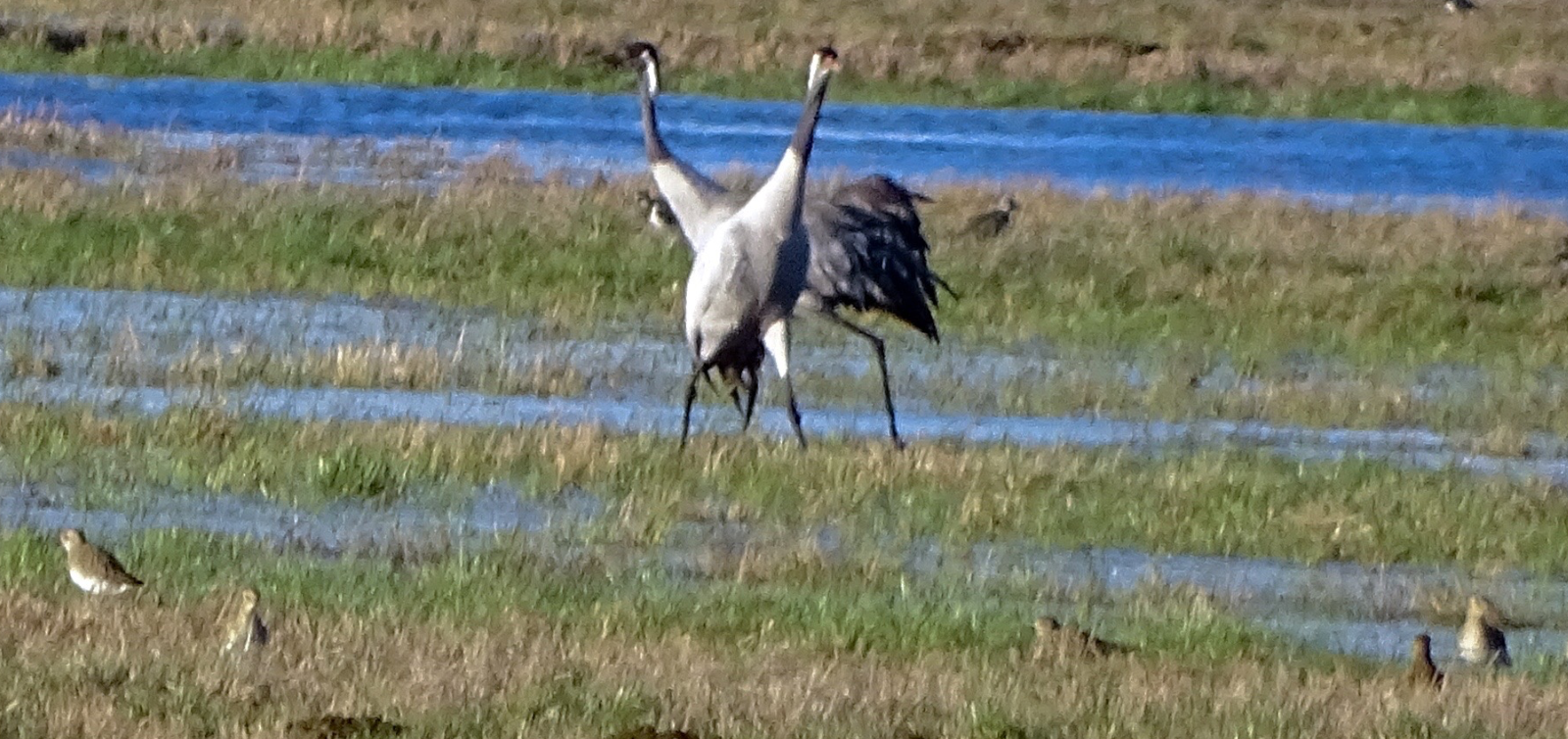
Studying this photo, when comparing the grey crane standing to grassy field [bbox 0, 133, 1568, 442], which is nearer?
the grey crane standing

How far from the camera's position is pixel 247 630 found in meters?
5.96

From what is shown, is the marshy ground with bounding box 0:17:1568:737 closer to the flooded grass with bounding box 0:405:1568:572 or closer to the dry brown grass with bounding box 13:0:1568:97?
the flooded grass with bounding box 0:405:1568:572

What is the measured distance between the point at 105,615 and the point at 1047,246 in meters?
9.86

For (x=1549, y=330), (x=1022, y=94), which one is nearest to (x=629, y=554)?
(x=1549, y=330)

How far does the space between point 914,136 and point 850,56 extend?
506 cm

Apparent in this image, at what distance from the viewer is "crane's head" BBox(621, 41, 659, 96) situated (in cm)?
1091

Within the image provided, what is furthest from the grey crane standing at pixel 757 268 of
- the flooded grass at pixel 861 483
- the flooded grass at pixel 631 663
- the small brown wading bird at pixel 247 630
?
the small brown wading bird at pixel 247 630

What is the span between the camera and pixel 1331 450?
10422 mm

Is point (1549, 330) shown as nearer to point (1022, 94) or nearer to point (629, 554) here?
point (629, 554)

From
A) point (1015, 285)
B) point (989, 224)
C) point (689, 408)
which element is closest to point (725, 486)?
point (689, 408)

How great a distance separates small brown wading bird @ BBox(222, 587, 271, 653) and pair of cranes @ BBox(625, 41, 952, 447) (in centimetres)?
350

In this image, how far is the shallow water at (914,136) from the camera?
21828 mm

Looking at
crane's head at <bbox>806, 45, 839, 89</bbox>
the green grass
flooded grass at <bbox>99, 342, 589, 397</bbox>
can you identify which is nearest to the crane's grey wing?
crane's head at <bbox>806, 45, 839, 89</bbox>

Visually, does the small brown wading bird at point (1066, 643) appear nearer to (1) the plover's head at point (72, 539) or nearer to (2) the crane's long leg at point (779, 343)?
(1) the plover's head at point (72, 539)
